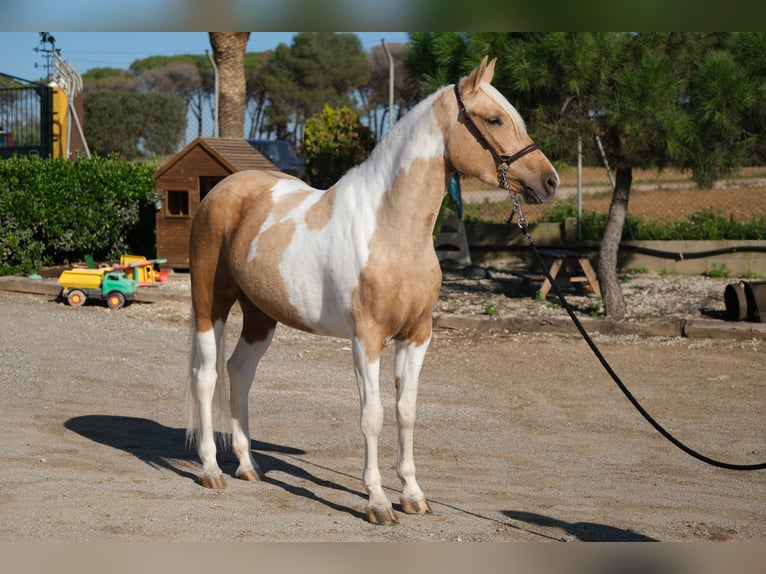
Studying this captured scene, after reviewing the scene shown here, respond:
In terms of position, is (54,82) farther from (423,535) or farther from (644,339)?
(423,535)

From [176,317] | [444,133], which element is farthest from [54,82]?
[444,133]

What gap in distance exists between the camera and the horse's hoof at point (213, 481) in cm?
539

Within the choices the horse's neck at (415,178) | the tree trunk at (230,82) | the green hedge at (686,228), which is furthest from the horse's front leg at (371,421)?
the tree trunk at (230,82)

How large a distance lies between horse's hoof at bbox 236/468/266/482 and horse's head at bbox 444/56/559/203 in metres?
2.18

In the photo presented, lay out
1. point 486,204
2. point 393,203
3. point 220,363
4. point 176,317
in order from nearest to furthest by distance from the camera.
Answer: point 393,203 < point 220,363 < point 176,317 < point 486,204

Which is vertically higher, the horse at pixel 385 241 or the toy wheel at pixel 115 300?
the horse at pixel 385 241

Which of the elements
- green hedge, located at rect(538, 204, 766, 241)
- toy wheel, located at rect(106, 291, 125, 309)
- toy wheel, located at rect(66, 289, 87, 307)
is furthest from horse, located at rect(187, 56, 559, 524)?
green hedge, located at rect(538, 204, 766, 241)

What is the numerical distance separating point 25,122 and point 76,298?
638 cm

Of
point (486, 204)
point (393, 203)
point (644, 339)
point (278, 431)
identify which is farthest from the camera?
point (486, 204)

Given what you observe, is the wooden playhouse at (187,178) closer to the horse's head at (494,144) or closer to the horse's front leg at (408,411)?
the horse's front leg at (408,411)

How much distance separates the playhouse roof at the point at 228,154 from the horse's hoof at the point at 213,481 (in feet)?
28.5
